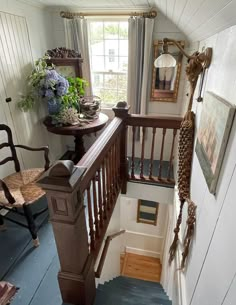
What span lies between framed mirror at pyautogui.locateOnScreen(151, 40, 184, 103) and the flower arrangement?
0.93 m

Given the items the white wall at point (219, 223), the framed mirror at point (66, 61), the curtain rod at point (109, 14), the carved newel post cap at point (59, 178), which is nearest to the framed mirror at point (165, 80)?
the curtain rod at point (109, 14)

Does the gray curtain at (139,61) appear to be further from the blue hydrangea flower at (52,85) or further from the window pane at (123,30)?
the blue hydrangea flower at (52,85)

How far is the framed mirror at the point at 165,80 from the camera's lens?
2783 millimetres

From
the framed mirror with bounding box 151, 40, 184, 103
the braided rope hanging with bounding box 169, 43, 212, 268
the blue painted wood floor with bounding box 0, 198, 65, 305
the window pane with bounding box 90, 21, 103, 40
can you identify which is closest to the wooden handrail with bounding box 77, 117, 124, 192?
the braided rope hanging with bounding box 169, 43, 212, 268

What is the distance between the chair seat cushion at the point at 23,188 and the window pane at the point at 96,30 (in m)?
2.13

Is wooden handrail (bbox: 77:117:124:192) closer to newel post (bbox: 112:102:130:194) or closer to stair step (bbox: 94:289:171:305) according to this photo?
newel post (bbox: 112:102:130:194)

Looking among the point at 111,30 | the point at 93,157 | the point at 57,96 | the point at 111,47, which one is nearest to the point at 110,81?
the point at 111,47

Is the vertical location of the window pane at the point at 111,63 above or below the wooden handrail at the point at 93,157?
above

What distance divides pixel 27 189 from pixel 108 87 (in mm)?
2099

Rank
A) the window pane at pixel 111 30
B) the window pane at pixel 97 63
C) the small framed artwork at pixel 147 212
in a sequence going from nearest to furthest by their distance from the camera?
the window pane at pixel 111 30, the window pane at pixel 97 63, the small framed artwork at pixel 147 212

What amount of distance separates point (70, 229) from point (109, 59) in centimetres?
271

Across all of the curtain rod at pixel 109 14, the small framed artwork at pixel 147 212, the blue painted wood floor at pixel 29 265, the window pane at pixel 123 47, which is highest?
the curtain rod at pixel 109 14

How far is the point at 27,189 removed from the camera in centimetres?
180

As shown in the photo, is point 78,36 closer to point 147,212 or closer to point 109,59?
point 109,59
